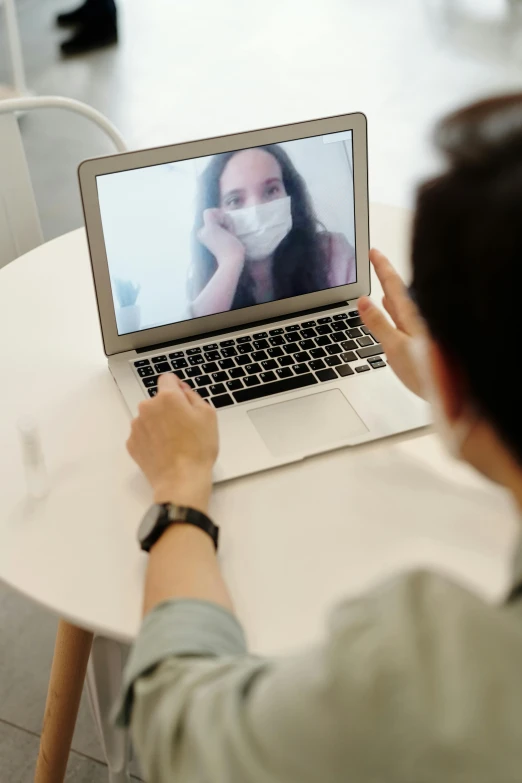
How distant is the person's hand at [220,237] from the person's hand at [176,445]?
0.22m

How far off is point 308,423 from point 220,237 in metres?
0.27

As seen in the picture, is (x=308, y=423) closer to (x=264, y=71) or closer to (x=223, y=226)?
(x=223, y=226)

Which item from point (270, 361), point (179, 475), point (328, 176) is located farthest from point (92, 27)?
point (179, 475)

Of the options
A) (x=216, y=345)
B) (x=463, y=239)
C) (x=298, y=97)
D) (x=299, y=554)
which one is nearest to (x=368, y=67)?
(x=298, y=97)

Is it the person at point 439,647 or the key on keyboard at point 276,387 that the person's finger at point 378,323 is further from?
the person at point 439,647

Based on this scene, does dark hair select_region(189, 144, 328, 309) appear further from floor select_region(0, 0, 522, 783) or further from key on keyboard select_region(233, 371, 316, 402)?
floor select_region(0, 0, 522, 783)

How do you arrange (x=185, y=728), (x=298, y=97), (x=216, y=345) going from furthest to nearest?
(x=298, y=97)
(x=216, y=345)
(x=185, y=728)

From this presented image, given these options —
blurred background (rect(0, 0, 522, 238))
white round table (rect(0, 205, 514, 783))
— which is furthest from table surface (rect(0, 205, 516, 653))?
blurred background (rect(0, 0, 522, 238))

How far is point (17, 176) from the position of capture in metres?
1.55

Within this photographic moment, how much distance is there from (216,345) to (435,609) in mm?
673

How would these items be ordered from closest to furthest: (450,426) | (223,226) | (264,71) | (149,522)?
1. (450,426)
2. (149,522)
3. (223,226)
4. (264,71)

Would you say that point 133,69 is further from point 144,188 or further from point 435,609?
point 435,609

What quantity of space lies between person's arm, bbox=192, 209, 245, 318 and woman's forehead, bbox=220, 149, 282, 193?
0.13 feet

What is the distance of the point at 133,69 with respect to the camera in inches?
150
